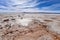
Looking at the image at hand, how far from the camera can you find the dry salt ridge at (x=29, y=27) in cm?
95

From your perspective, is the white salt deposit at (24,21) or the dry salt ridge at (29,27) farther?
the white salt deposit at (24,21)

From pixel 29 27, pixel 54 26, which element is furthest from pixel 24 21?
pixel 54 26

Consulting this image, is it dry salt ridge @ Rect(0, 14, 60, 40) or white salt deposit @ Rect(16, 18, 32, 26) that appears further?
white salt deposit @ Rect(16, 18, 32, 26)

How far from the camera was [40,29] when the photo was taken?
3.39 feet

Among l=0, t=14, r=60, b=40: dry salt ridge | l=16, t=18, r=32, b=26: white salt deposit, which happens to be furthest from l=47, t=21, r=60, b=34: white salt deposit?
l=16, t=18, r=32, b=26: white salt deposit

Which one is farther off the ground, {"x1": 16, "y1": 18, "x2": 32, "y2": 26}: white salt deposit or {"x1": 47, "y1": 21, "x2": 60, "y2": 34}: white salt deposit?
{"x1": 16, "y1": 18, "x2": 32, "y2": 26}: white salt deposit

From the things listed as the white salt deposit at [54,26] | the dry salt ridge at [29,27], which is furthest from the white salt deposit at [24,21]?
the white salt deposit at [54,26]

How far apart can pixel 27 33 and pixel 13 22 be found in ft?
0.69

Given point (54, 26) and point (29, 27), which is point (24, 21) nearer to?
point (29, 27)

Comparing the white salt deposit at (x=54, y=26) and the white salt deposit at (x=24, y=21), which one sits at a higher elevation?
the white salt deposit at (x=24, y=21)

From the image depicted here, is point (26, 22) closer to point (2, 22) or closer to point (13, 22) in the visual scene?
point (13, 22)

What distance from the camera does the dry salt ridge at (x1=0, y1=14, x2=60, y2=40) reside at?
3.13 ft

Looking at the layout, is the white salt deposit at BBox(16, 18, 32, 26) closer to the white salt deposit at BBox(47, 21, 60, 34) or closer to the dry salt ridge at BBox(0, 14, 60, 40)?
the dry salt ridge at BBox(0, 14, 60, 40)

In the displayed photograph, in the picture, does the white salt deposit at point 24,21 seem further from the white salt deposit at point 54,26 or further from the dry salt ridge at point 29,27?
the white salt deposit at point 54,26
